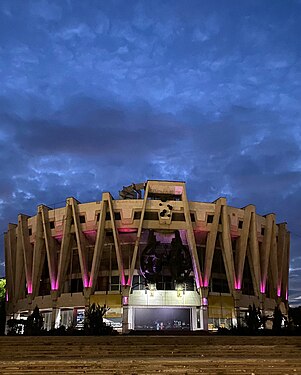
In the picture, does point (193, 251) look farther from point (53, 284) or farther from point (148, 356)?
point (148, 356)

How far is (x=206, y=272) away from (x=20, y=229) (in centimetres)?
2430

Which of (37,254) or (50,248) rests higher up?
(50,248)

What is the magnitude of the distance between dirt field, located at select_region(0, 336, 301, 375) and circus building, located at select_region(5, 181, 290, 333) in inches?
963

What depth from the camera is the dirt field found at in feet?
43.4

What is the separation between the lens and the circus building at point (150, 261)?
48.4m

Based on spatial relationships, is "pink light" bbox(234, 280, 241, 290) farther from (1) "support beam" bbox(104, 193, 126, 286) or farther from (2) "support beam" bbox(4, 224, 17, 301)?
(2) "support beam" bbox(4, 224, 17, 301)

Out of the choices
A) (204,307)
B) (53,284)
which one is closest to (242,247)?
(204,307)

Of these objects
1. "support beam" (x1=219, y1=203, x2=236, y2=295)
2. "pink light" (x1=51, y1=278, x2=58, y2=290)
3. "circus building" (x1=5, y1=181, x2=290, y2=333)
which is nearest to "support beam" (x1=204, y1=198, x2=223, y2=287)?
"circus building" (x1=5, y1=181, x2=290, y2=333)

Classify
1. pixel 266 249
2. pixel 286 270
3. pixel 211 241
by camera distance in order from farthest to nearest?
pixel 286 270 < pixel 266 249 < pixel 211 241

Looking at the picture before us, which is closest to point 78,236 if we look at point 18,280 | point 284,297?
point 18,280

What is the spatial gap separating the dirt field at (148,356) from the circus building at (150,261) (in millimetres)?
24460

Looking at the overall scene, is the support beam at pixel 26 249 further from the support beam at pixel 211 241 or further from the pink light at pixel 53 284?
the support beam at pixel 211 241

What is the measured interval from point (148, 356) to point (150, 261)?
31.7 metres

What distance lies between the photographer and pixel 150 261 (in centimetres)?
4838
